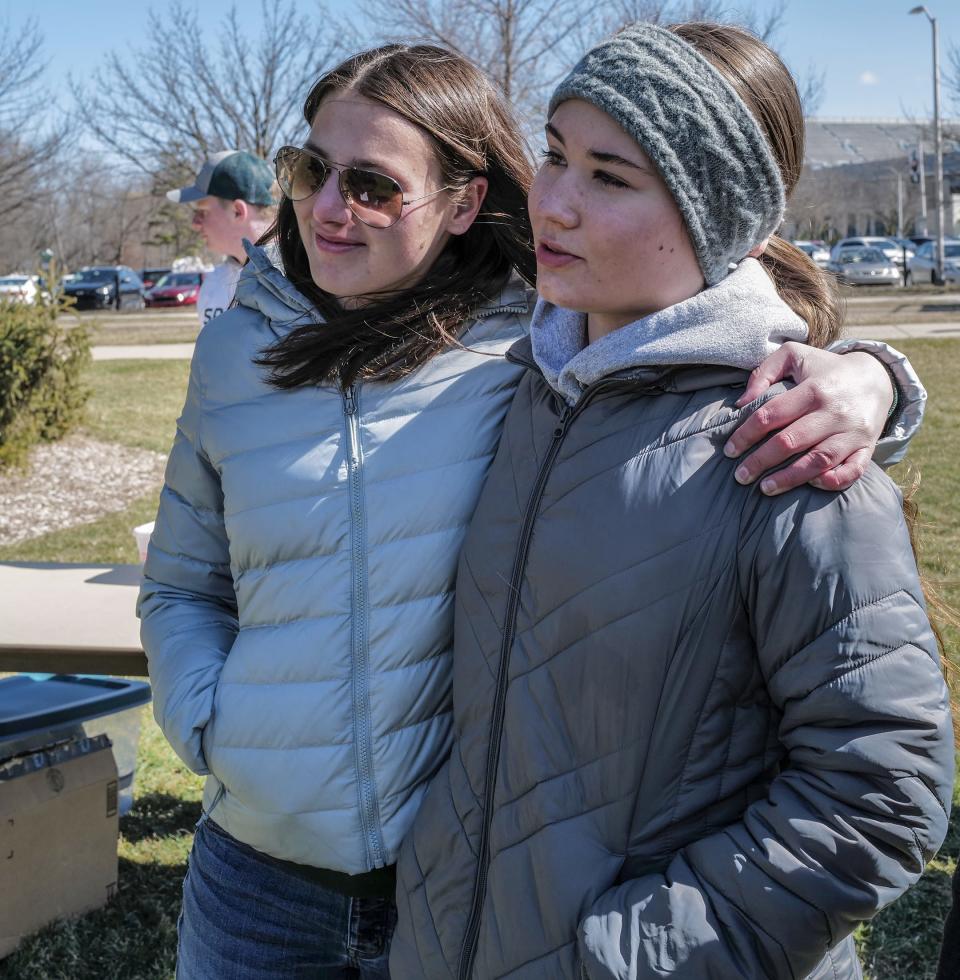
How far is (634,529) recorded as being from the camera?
4.20 feet

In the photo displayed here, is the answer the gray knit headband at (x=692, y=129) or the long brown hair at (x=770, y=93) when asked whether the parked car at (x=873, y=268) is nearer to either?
the long brown hair at (x=770, y=93)

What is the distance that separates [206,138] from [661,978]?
25972 mm

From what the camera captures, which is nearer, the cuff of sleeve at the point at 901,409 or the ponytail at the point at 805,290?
the cuff of sleeve at the point at 901,409

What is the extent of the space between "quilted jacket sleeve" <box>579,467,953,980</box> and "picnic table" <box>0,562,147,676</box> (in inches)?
74.6

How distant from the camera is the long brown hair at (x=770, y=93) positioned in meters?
1.35

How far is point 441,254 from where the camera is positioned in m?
1.83

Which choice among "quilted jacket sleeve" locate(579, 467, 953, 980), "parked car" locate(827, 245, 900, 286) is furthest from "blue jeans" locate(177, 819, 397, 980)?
"parked car" locate(827, 245, 900, 286)

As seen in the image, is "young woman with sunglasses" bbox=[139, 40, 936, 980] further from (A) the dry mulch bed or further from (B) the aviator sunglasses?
(A) the dry mulch bed

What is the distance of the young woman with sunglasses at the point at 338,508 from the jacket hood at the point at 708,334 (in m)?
0.33

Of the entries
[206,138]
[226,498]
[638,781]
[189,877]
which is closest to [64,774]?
[189,877]

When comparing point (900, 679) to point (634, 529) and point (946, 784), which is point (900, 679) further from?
point (634, 529)

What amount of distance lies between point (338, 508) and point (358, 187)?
1.57 ft

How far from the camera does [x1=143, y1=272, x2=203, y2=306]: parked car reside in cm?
3231

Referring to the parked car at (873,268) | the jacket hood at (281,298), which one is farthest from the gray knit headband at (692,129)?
the parked car at (873,268)
